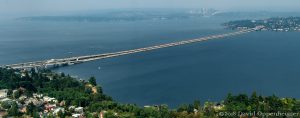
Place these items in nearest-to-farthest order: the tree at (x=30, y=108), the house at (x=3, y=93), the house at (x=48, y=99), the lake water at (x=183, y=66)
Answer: the tree at (x=30, y=108)
the house at (x=48, y=99)
the house at (x=3, y=93)
the lake water at (x=183, y=66)

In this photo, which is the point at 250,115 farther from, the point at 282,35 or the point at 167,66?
the point at 282,35

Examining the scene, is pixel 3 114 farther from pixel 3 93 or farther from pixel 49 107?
pixel 3 93

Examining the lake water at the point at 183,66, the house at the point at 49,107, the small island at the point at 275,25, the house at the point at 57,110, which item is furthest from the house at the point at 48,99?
the small island at the point at 275,25

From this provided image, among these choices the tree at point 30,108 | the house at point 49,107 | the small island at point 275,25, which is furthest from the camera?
the small island at point 275,25

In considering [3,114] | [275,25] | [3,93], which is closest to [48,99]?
[3,114]

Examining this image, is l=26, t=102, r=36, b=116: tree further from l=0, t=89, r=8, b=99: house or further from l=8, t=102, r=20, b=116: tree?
l=0, t=89, r=8, b=99: house

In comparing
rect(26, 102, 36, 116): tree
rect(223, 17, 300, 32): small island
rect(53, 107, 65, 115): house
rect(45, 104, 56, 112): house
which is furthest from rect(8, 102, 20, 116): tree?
rect(223, 17, 300, 32): small island

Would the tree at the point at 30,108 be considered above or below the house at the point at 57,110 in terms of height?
above

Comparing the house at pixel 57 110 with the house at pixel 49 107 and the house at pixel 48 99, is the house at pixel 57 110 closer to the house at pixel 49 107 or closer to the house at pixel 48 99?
the house at pixel 49 107

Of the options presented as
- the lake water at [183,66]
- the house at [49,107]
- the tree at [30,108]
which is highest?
the tree at [30,108]

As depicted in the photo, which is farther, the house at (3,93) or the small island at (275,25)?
the small island at (275,25)
